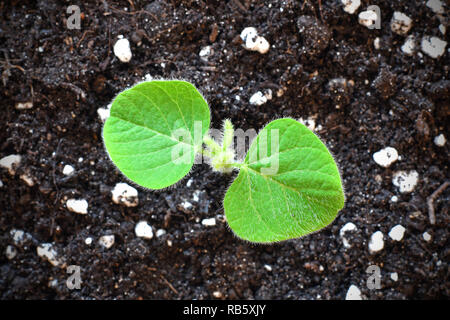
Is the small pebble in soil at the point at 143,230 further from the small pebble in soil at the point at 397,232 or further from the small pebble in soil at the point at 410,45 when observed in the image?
the small pebble in soil at the point at 410,45

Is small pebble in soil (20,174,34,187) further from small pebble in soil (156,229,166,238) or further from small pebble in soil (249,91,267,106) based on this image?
small pebble in soil (249,91,267,106)

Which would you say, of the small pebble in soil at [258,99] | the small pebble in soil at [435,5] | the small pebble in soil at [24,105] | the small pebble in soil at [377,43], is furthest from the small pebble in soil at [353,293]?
the small pebble in soil at [24,105]

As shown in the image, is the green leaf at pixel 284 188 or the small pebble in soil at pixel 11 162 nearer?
the green leaf at pixel 284 188

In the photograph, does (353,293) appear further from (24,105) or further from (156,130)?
(24,105)

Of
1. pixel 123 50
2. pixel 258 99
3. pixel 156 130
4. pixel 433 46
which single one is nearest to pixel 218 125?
pixel 258 99

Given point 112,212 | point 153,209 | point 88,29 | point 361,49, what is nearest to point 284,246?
point 153,209
